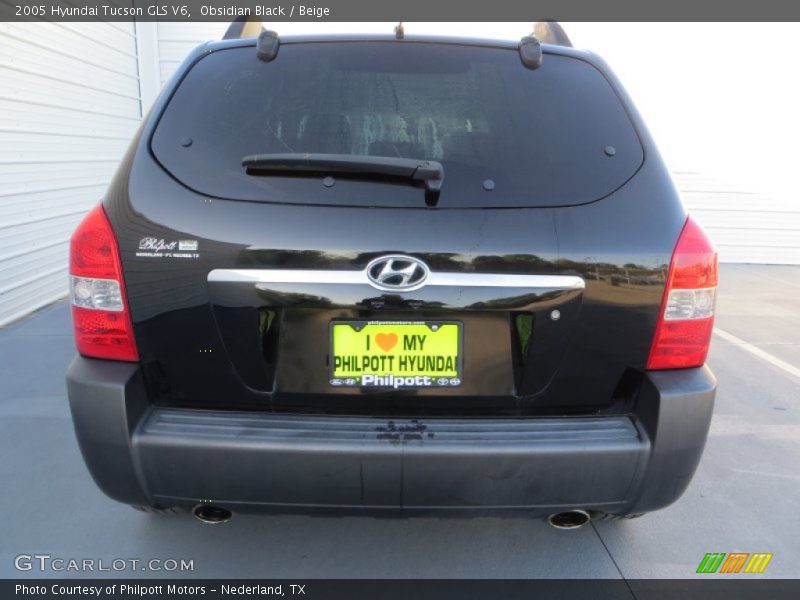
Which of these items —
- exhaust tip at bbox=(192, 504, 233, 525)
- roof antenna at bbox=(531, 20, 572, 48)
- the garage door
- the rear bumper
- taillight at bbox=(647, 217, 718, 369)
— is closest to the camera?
the rear bumper

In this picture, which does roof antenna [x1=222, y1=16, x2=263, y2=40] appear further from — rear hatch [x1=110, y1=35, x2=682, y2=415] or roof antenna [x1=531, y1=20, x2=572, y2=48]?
roof antenna [x1=531, y1=20, x2=572, y2=48]

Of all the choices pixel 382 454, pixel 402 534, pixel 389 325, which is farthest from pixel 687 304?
pixel 402 534

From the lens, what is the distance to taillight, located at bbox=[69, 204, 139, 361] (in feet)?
5.72


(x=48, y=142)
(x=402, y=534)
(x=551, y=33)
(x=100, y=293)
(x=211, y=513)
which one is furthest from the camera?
(x=48, y=142)

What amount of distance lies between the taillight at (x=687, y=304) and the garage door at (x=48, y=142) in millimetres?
5055

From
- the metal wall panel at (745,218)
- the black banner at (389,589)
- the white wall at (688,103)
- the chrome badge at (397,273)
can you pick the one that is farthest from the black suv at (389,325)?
the metal wall panel at (745,218)

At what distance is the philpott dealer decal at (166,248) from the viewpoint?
169 cm

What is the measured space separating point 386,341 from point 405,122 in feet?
2.39

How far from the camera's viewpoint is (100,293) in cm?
176

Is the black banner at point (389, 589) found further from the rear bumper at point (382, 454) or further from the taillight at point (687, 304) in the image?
the taillight at point (687, 304)

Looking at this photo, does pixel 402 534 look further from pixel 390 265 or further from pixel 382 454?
pixel 390 265

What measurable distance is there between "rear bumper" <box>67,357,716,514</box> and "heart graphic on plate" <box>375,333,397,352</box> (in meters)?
0.23

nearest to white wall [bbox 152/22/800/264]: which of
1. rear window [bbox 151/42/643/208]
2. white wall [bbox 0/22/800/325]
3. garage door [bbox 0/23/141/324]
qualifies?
white wall [bbox 0/22/800/325]

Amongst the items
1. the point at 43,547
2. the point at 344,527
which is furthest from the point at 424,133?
the point at 43,547
